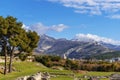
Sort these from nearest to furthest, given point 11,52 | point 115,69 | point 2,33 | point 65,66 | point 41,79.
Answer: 1. point 41,79
2. point 2,33
3. point 11,52
4. point 115,69
5. point 65,66

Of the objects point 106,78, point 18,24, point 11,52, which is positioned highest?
point 18,24

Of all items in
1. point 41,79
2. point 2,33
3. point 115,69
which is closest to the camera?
point 41,79

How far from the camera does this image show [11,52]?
185 feet

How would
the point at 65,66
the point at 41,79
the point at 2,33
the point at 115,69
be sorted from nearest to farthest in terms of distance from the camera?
the point at 41,79 → the point at 2,33 → the point at 115,69 → the point at 65,66

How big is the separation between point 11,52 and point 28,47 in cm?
342

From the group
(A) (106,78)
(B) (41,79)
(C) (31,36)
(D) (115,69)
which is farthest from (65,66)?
(B) (41,79)

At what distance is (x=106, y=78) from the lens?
54.7m

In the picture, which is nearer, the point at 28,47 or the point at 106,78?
the point at 106,78

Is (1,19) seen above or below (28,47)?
above

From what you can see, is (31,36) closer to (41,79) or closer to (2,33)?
(2,33)

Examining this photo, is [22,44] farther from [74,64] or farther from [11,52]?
[74,64]

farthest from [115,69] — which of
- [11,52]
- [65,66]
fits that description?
[11,52]

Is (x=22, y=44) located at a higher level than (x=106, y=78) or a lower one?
higher

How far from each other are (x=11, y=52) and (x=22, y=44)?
87.3 inches
